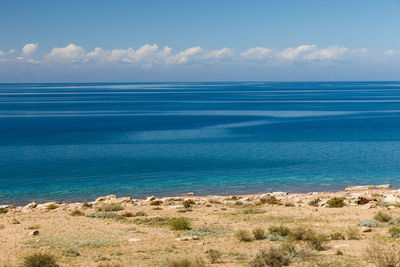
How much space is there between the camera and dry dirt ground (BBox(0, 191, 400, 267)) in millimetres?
16828

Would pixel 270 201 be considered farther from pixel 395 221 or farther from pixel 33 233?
pixel 33 233

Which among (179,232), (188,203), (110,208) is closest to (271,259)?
(179,232)

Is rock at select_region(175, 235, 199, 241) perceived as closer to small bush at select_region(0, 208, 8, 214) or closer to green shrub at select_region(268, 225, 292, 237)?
green shrub at select_region(268, 225, 292, 237)

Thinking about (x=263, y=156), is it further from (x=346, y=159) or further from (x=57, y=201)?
(x=57, y=201)

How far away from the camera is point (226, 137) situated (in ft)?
249

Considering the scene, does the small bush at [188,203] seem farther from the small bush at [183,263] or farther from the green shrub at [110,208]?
the small bush at [183,263]

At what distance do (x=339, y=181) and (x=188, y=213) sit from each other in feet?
69.9

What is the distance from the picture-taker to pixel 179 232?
21.8m

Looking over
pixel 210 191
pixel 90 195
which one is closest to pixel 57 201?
pixel 90 195

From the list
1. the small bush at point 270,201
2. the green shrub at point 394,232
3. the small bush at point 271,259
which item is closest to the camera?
the small bush at point 271,259

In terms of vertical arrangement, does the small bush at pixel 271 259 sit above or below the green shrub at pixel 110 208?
above

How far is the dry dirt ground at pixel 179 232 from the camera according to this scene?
1683 centimetres

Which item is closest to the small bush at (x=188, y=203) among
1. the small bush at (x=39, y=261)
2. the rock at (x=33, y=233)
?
the rock at (x=33, y=233)

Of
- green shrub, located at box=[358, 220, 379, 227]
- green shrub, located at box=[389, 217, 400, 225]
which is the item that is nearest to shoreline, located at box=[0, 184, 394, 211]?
green shrub, located at box=[358, 220, 379, 227]
